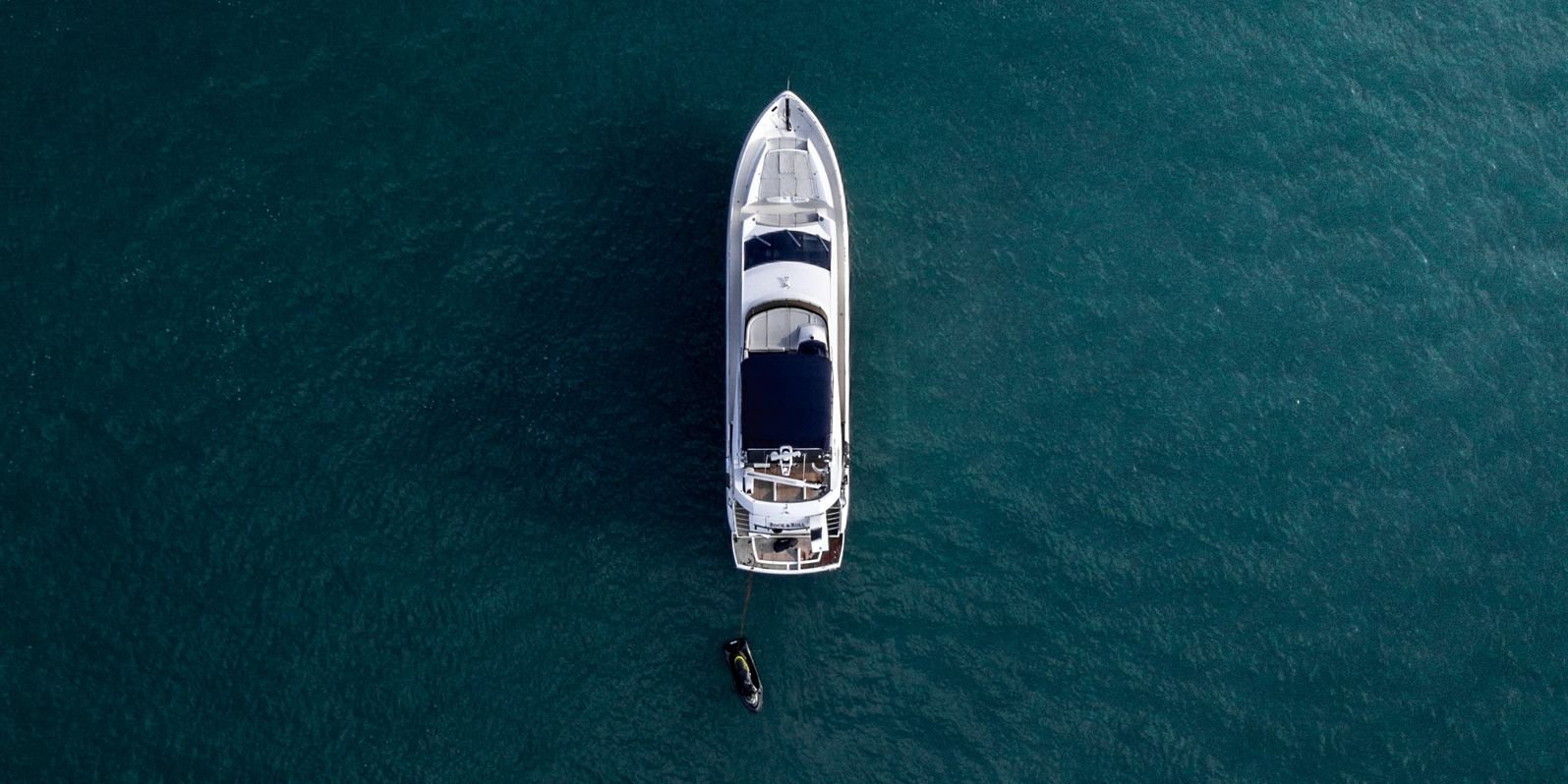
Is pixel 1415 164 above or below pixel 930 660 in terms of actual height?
above

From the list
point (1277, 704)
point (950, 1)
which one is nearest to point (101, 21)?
point (950, 1)

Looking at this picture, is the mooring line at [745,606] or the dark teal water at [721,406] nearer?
the dark teal water at [721,406]

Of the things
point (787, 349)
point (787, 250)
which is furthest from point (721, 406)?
point (787, 250)

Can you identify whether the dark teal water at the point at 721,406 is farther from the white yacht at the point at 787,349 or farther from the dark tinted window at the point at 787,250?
the dark tinted window at the point at 787,250


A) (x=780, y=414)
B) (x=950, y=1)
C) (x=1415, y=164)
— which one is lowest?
(x=780, y=414)

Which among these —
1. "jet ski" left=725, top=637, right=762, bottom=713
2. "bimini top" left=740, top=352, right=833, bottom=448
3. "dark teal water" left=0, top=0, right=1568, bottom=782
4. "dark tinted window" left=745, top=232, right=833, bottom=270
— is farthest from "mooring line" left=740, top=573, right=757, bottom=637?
"dark tinted window" left=745, top=232, right=833, bottom=270

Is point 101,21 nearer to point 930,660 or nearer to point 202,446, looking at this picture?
point 202,446

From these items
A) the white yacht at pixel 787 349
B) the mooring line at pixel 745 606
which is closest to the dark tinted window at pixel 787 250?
the white yacht at pixel 787 349
